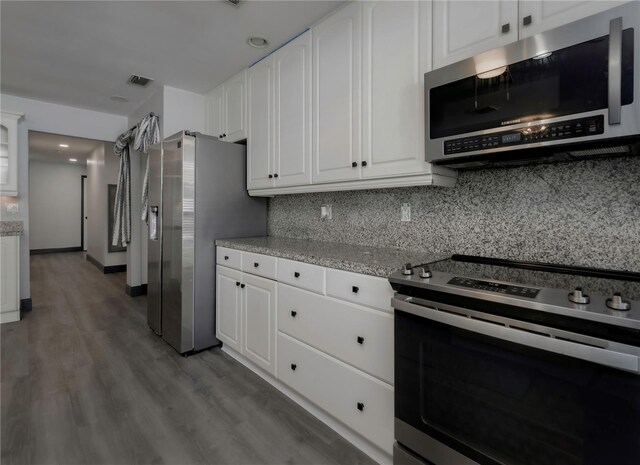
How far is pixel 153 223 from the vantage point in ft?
9.86

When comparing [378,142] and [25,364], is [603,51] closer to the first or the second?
[378,142]

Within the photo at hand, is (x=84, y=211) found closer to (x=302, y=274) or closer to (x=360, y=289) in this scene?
(x=302, y=274)

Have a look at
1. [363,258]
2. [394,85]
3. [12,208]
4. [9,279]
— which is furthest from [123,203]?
[394,85]

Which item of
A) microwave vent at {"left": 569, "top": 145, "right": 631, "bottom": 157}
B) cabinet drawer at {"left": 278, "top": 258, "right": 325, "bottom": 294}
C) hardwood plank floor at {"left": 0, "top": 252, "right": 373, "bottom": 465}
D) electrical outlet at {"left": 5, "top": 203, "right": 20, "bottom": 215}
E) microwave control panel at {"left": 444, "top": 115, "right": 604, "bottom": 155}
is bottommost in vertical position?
hardwood plank floor at {"left": 0, "top": 252, "right": 373, "bottom": 465}

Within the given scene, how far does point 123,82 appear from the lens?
3355 mm

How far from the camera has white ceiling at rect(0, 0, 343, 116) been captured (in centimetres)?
213

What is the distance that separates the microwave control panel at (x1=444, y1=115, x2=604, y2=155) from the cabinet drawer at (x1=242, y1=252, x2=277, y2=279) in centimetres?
125

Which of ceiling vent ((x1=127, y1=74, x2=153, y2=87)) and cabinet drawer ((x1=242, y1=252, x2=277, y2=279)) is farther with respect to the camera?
ceiling vent ((x1=127, y1=74, x2=153, y2=87))

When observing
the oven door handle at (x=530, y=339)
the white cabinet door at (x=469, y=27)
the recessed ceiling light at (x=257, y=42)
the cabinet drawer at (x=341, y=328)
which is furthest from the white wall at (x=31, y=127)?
the oven door handle at (x=530, y=339)

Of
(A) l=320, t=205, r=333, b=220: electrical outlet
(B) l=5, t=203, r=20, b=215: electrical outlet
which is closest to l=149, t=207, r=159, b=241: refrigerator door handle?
(A) l=320, t=205, r=333, b=220: electrical outlet

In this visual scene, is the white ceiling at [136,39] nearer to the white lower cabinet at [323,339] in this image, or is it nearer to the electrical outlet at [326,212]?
the electrical outlet at [326,212]

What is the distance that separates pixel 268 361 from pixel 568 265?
1.78 m

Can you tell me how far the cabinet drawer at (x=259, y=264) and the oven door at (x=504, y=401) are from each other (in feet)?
3.36

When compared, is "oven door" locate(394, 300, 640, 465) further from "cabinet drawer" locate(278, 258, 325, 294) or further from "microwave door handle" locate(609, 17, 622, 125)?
"microwave door handle" locate(609, 17, 622, 125)
